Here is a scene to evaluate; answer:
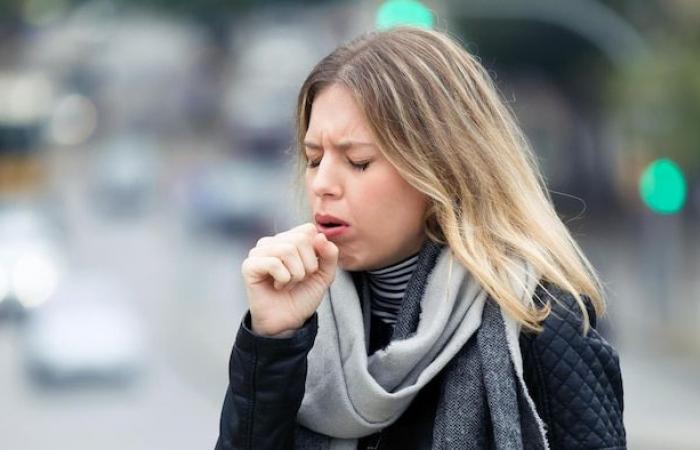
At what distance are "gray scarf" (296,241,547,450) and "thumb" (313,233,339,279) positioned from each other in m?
0.11

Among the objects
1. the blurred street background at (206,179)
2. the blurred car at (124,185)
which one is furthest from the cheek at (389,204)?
the blurred car at (124,185)

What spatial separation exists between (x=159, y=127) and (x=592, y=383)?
70512 millimetres

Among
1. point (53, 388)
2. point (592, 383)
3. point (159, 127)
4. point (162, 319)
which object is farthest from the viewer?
point (159, 127)

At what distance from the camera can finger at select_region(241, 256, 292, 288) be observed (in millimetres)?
1937

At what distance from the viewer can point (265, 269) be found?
195 centimetres

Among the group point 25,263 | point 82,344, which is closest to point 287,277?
point 82,344

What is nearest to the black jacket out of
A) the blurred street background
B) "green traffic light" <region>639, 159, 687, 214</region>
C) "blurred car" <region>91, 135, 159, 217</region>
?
the blurred street background

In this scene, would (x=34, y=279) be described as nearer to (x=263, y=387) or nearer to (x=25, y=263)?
(x=25, y=263)

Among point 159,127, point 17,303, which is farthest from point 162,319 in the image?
point 159,127

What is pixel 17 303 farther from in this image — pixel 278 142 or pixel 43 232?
pixel 278 142

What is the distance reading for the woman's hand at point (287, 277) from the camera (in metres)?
1.95

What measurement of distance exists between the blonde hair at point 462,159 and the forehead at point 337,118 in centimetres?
1

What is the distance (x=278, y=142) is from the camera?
185ft

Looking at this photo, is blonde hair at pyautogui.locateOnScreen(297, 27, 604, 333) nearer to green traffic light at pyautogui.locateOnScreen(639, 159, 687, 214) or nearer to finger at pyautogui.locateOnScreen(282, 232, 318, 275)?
finger at pyautogui.locateOnScreen(282, 232, 318, 275)
